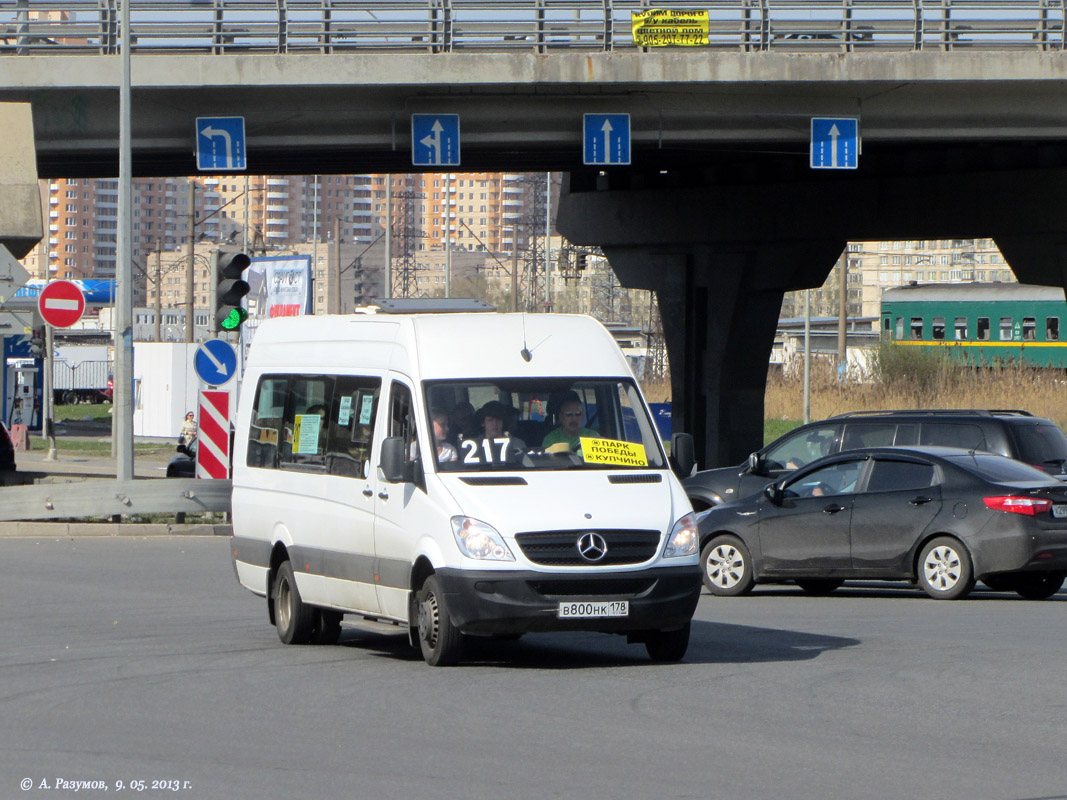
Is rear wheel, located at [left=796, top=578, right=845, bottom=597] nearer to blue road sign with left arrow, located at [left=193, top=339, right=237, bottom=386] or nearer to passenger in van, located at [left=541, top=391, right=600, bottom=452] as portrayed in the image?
passenger in van, located at [left=541, top=391, right=600, bottom=452]

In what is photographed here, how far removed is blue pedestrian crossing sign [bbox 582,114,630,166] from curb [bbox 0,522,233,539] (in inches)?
334

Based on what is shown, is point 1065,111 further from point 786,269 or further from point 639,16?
point 786,269

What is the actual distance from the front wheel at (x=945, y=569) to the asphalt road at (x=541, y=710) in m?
1.00

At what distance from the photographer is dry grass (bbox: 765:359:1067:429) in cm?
4762

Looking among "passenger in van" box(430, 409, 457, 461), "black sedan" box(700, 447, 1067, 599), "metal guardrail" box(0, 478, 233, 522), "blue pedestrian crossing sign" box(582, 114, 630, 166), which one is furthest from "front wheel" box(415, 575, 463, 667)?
"blue pedestrian crossing sign" box(582, 114, 630, 166)

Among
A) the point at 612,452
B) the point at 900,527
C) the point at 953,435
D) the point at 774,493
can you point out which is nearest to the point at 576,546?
the point at 612,452

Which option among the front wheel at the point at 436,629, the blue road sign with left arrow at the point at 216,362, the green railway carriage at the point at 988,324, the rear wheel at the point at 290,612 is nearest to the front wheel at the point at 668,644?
the front wheel at the point at 436,629

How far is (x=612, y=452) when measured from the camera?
1041 cm

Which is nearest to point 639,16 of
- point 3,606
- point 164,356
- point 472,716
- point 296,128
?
point 296,128

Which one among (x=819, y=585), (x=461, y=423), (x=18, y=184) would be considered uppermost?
(x=18, y=184)

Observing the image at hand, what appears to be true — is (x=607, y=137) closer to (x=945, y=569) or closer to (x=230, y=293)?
(x=230, y=293)

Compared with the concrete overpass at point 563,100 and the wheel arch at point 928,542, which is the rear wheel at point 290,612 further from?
the concrete overpass at point 563,100

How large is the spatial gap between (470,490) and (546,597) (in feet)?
2.60

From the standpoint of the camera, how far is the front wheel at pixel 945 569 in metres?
14.7
